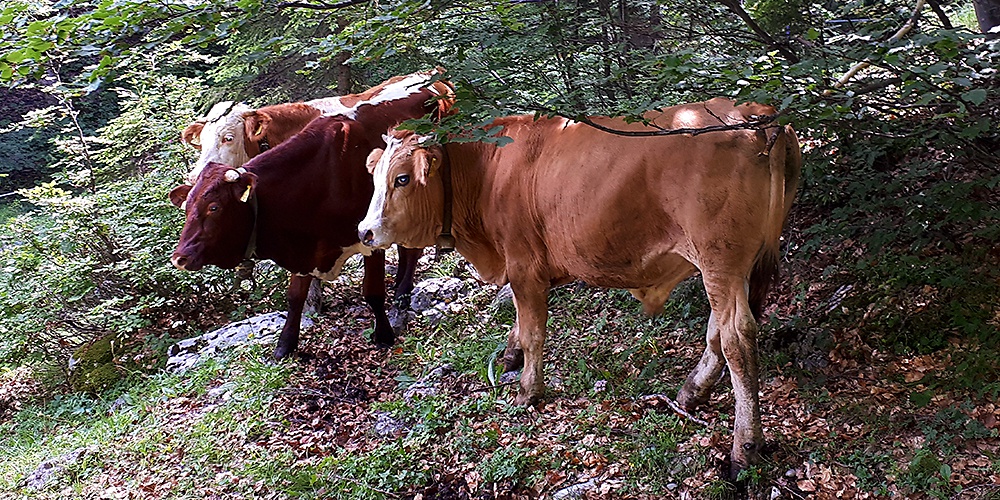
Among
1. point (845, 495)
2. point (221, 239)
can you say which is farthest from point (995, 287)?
point (221, 239)

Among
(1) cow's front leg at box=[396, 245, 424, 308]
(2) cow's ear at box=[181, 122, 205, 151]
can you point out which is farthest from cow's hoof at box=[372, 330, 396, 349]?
(2) cow's ear at box=[181, 122, 205, 151]

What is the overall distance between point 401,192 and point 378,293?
227cm

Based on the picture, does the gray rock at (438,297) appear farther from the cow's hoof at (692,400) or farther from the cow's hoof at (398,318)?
the cow's hoof at (692,400)

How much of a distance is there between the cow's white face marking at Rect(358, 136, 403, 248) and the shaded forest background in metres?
0.72

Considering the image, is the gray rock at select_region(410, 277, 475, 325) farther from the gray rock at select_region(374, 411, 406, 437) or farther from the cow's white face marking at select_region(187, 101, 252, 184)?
the cow's white face marking at select_region(187, 101, 252, 184)

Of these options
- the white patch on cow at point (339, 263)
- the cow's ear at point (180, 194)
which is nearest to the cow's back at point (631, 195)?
the white patch on cow at point (339, 263)

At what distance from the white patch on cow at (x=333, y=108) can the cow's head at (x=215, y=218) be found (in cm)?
118

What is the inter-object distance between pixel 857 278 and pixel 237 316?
22.6ft

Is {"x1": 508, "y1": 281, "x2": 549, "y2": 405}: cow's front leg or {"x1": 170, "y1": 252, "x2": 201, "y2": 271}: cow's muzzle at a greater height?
{"x1": 170, "y1": 252, "x2": 201, "y2": 271}: cow's muzzle

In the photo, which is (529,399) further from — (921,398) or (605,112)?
(921,398)

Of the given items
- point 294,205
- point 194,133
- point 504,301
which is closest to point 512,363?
point 504,301

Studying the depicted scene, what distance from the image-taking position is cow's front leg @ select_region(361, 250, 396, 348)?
7.21m

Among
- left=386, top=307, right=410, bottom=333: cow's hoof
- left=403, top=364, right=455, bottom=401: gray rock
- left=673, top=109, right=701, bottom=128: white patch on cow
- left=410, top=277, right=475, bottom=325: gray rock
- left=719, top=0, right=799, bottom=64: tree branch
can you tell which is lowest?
left=386, top=307, right=410, bottom=333: cow's hoof

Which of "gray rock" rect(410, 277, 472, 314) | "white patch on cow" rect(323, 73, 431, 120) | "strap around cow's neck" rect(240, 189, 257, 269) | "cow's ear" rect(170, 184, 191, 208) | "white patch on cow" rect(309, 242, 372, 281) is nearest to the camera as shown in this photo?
"strap around cow's neck" rect(240, 189, 257, 269)
